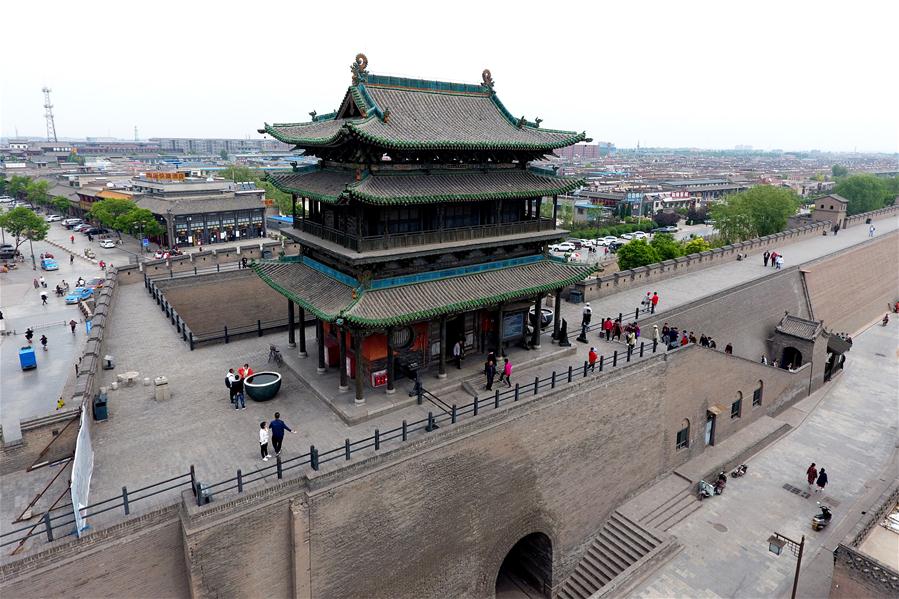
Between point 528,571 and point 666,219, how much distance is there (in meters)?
83.8

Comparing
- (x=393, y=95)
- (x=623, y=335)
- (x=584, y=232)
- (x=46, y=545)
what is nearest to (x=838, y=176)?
(x=584, y=232)

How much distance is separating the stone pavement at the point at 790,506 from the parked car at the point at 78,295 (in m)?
40.9

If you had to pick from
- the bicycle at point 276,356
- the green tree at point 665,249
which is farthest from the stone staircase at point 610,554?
the green tree at point 665,249

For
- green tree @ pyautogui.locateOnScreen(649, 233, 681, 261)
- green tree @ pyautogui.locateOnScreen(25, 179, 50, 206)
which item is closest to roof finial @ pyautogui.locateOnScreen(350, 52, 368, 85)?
green tree @ pyautogui.locateOnScreen(649, 233, 681, 261)

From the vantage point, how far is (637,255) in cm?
4641

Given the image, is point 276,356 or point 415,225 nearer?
point 415,225

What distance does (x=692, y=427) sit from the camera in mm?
25953

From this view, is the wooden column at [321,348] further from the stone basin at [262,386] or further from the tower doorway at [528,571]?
the tower doorway at [528,571]

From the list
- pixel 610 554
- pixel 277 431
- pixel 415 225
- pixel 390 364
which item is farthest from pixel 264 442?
pixel 610 554

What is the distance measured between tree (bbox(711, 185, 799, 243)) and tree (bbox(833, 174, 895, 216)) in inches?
1531

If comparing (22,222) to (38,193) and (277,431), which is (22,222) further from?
(277,431)

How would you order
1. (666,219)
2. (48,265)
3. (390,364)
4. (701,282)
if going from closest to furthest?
(390,364)
(701,282)
(48,265)
(666,219)

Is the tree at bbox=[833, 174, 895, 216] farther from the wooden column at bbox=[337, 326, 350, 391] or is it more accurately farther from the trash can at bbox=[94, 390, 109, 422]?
the trash can at bbox=[94, 390, 109, 422]

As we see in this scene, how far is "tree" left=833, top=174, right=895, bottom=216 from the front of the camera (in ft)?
288
